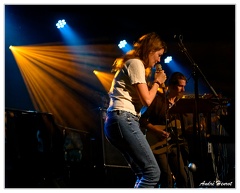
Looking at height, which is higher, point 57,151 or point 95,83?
point 95,83

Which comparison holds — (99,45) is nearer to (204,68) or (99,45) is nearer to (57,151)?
(204,68)

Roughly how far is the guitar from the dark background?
3105 millimetres

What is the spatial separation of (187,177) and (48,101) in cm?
568

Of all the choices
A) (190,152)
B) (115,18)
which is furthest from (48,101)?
(190,152)

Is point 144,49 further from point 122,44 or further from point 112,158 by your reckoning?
point 122,44

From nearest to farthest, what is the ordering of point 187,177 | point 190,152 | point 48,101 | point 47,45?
point 187,177, point 190,152, point 47,45, point 48,101

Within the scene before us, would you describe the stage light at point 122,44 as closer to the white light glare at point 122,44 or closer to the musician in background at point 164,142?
the white light glare at point 122,44

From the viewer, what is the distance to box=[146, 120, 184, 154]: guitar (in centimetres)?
442

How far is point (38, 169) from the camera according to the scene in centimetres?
466

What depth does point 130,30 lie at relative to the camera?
846 centimetres

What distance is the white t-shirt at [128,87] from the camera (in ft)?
9.02

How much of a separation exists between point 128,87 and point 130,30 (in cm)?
586

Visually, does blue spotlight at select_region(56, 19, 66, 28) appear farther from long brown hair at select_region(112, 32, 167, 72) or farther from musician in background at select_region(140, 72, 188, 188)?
long brown hair at select_region(112, 32, 167, 72)

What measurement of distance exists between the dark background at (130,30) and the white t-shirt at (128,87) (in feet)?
15.8
